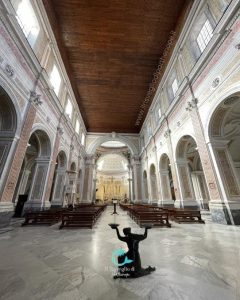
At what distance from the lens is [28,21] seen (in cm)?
742

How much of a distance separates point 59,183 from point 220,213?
11617mm

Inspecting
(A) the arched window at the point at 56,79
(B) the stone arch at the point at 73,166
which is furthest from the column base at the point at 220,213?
(B) the stone arch at the point at 73,166

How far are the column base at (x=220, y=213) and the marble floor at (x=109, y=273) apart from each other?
277 centimetres

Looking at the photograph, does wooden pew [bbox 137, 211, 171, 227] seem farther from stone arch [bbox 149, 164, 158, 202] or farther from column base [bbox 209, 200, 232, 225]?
stone arch [bbox 149, 164, 158, 202]

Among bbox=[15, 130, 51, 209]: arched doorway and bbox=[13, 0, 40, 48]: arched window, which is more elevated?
bbox=[13, 0, 40, 48]: arched window

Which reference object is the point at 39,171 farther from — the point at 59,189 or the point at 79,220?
the point at 79,220

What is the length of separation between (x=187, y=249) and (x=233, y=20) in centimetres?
829

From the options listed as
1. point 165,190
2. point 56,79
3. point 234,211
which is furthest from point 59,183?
point 234,211

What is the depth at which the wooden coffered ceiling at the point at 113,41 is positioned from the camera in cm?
819

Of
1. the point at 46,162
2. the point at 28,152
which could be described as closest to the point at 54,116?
the point at 46,162

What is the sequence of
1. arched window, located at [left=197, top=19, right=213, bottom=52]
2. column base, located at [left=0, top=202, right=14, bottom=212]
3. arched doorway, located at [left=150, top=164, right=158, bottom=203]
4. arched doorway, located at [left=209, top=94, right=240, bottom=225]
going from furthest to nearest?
arched doorway, located at [left=150, top=164, right=158, bottom=203]
arched window, located at [left=197, top=19, right=213, bottom=52]
arched doorway, located at [left=209, top=94, right=240, bottom=225]
column base, located at [left=0, top=202, right=14, bottom=212]

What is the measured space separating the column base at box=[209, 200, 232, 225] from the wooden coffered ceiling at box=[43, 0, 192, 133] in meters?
10.5

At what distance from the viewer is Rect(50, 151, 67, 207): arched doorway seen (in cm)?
1196

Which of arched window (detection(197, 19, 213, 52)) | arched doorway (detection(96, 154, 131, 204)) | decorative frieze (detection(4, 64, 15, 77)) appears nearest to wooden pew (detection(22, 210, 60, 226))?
decorative frieze (detection(4, 64, 15, 77))
